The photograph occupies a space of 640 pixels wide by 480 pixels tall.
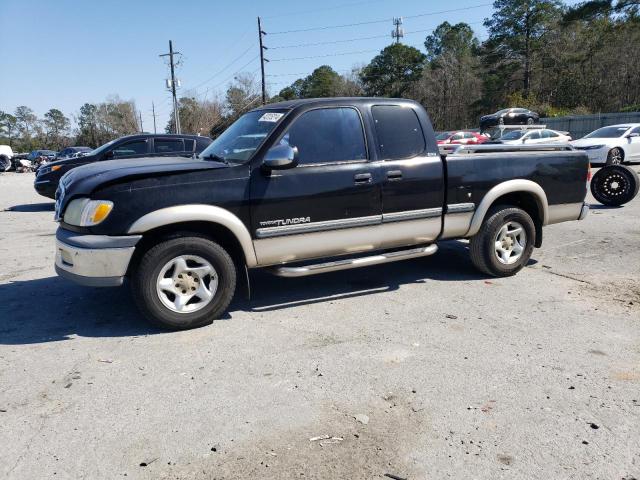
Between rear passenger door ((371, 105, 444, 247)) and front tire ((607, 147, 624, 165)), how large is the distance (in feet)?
49.4

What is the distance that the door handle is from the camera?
15.7 ft

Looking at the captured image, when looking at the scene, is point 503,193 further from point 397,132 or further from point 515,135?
point 515,135

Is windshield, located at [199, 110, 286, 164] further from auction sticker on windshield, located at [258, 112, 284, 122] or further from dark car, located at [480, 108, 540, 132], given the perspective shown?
dark car, located at [480, 108, 540, 132]

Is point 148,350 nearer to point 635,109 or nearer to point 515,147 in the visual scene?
point 515,147

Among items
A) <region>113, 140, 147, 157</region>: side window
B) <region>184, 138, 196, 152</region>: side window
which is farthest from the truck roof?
<region>113, 140, 147, 157</region>: side window

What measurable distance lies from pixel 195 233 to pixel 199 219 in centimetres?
18

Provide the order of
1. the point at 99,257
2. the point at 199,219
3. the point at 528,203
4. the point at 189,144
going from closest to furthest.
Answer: the point at 99,257 → the point at 199,219 → the point at 528,203 → the point at 189,144

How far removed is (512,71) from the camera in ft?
185

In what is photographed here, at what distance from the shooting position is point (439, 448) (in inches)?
106

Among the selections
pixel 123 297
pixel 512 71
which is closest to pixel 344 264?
pixel 123 297

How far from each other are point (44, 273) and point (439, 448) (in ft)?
17.8

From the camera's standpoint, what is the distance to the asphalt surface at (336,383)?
2.63m

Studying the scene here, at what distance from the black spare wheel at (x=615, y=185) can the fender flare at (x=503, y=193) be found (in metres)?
5.55

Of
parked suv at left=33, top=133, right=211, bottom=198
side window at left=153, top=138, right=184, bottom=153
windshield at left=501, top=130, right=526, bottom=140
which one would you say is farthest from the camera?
windshield at left=501, top=130, right=526, bottom=140
